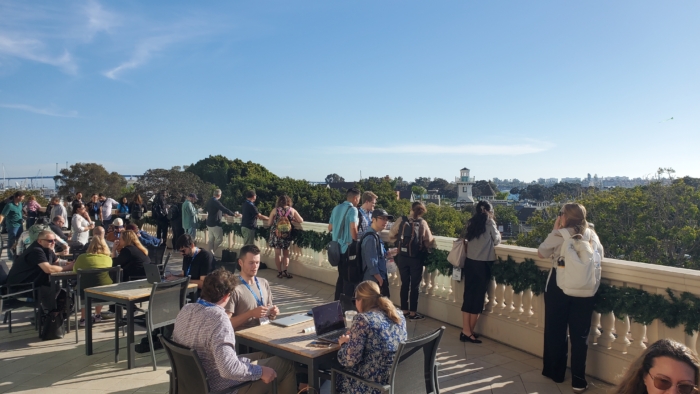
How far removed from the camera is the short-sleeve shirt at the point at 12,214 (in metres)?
11.8

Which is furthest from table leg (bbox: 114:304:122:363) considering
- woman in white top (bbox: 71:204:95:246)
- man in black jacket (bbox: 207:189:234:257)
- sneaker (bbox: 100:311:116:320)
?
man in black jacket (bbox: 207:189:234:257)

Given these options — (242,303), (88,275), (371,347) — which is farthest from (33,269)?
(371,347)

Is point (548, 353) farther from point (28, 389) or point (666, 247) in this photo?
point (666, 247)

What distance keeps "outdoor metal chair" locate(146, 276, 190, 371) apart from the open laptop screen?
2.10 meters

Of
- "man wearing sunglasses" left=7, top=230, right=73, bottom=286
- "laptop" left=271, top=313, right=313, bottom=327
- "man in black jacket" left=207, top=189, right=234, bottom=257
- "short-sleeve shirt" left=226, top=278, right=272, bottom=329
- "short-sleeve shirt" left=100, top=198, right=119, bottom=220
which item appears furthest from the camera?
"short-sleeve shirt" left=100, top=198, right=119, bottom=220

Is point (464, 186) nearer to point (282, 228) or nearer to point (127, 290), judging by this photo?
point (282, 228)

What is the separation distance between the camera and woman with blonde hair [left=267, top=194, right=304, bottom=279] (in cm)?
997

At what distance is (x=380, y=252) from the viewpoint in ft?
20.4

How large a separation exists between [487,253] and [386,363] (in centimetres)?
308

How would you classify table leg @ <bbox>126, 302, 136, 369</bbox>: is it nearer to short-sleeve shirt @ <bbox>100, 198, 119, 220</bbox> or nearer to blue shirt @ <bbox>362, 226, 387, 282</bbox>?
blue shirt @ <bbox>362, 226, 387, 282</bbox>

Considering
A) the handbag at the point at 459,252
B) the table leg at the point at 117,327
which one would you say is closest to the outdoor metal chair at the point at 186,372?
the table leg at the point at 117,327

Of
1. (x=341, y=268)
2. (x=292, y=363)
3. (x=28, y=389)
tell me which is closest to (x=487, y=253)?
(x=341, y=268)

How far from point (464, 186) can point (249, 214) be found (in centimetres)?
13339

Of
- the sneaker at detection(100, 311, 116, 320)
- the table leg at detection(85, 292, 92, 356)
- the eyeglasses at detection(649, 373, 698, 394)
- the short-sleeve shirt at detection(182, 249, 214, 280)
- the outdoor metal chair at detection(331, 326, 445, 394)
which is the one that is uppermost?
the eyeglasses at detection(649, 373, 698, 394)
